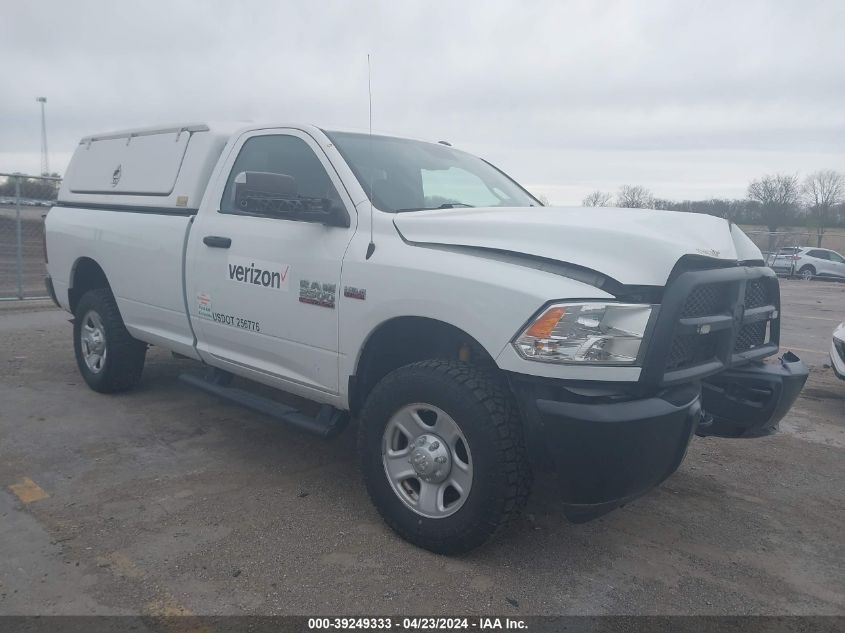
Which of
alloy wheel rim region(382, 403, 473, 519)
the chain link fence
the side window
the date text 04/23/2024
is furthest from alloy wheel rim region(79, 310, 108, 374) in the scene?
the chain link fence

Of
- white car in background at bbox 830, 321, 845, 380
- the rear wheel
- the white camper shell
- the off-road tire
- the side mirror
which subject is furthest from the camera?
the rear wheel

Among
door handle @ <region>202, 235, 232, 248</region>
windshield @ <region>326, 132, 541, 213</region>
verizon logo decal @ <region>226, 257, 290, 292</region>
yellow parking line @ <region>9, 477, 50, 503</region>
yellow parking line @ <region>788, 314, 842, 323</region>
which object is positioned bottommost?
yellow parking line @ <region>9, 477, 50, 503</region>

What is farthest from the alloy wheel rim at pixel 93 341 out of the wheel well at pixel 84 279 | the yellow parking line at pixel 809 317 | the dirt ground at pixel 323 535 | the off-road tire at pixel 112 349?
the yellow parking line at pixel 809 317

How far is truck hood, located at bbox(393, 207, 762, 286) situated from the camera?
2.92 metres

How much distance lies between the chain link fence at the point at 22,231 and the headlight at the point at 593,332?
9844mm

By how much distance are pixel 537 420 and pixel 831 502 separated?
2322mm

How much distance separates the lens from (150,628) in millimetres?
2670

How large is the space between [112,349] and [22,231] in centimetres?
707

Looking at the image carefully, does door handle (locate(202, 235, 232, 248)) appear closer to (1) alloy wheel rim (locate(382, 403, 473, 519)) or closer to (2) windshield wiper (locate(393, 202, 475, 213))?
(2) windshield wiper (locate(393, 202, 475, 213))

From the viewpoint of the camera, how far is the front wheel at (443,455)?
2982 mm

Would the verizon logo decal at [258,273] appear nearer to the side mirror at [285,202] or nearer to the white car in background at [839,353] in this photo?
the side mirror at [285,202]

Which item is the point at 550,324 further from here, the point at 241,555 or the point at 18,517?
the point at 18,517

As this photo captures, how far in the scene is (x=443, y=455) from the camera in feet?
10.5

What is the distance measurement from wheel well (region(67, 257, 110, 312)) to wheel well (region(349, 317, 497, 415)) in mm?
3039
